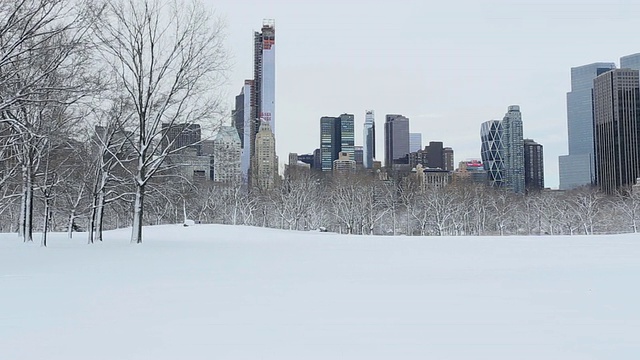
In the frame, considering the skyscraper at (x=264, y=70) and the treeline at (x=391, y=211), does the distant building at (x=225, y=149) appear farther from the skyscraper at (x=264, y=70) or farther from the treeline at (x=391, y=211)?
the skyscraper at (x=264, y=70)

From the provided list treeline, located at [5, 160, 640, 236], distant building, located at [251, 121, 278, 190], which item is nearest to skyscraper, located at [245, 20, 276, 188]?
distant building, located at [251, 121, 278, 190]

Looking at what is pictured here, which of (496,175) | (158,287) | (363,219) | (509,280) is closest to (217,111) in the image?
(158,287)

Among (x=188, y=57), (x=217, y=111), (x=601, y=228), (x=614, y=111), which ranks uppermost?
(x=614, y=111)

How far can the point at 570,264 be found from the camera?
12.0m

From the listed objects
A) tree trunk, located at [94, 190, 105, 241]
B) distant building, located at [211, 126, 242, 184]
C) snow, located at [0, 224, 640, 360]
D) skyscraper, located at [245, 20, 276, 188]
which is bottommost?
snow, located at [0, 224, 640, 360]

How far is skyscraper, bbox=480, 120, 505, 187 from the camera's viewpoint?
147 m

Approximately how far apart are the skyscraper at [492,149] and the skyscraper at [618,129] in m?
26.6

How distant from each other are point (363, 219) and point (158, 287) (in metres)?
53.9

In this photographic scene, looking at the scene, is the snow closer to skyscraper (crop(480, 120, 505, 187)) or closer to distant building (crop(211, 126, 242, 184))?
distant building (crop(211, 126, 242, 184))

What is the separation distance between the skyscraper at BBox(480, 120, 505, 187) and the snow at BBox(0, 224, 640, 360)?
144m

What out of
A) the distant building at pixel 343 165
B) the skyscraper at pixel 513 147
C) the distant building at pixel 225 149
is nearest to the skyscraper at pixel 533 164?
the skyscraper at pixel 513 147

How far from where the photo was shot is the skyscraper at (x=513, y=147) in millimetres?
150750

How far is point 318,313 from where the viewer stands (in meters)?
6.01

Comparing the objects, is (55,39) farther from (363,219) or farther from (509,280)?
(363,219)
